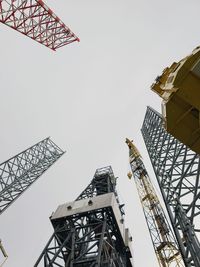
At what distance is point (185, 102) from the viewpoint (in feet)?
19.9

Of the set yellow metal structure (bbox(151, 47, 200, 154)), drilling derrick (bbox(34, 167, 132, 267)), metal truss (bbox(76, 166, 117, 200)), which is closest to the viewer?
yellow metal structure (bbox(151, 47, 200, 154))

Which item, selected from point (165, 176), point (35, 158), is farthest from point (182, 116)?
point (35, 158)

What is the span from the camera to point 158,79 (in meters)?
8.03

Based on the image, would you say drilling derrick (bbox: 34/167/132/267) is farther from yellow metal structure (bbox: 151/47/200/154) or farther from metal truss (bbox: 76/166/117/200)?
yellow metal structure (bbox: 151/47/200/154)

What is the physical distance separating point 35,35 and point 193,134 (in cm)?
2526

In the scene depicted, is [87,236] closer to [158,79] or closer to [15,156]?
[158,79]

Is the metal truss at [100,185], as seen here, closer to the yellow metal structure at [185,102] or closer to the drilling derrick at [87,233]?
the drilling derrick at [87,233]

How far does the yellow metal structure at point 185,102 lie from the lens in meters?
5.70

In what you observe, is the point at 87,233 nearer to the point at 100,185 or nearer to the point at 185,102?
the point at 100,185

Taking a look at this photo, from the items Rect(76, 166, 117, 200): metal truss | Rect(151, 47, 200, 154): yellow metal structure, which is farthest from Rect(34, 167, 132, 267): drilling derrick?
Rect(151, 47, 200, 154): yellow metal structure

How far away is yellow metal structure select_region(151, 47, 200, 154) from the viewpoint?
5695 millimetres

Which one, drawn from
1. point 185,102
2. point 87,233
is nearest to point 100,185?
point 87,233

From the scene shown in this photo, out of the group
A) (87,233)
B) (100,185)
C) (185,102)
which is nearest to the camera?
(185,102)

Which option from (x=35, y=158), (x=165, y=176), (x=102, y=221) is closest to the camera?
(x=165, y=176)
